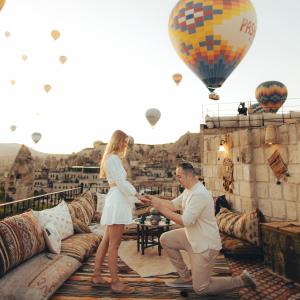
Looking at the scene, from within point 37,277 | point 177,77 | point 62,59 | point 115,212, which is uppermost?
point 62,59

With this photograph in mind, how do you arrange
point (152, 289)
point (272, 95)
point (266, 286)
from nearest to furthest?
point (152, 289), point (266, 286), point (272, 95)

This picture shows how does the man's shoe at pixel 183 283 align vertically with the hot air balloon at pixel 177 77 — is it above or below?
below

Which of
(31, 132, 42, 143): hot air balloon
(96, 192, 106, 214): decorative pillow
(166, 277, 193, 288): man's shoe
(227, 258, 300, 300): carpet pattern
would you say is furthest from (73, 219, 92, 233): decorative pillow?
(31, 132, 42, 143): hot air balloon

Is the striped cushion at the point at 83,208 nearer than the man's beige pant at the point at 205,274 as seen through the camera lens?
No

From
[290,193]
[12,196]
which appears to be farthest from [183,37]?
[12,196]

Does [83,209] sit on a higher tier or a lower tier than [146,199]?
lower

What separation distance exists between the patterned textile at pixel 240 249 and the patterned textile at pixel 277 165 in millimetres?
1352

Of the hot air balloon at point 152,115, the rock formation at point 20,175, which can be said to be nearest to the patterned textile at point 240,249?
the hot air balloon at point 152,115

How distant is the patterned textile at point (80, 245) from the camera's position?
3.59m

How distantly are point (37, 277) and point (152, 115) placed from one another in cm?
2027

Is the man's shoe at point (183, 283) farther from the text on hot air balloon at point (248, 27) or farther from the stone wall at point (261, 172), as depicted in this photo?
the text on hot air balloon at point (248, 27)

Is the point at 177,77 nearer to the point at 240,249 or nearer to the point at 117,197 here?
the point at 240,249

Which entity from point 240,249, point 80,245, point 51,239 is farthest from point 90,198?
point 240,249

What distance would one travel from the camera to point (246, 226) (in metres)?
Result: 4.51
